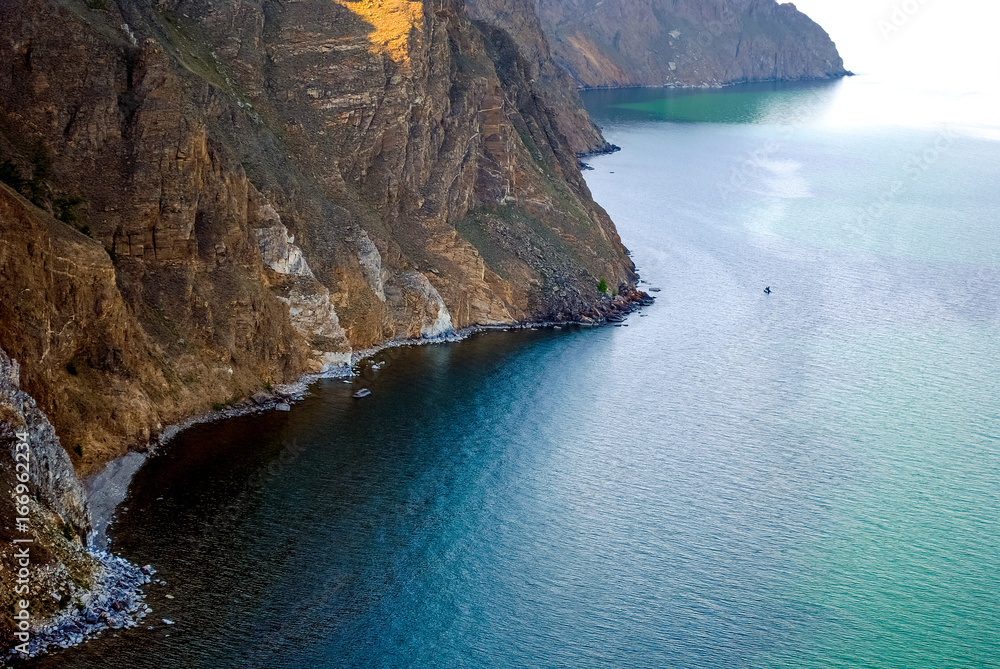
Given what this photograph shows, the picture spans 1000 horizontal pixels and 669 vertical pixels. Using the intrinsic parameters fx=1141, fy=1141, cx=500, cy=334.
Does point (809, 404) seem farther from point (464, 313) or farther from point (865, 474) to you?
point (464, 313)

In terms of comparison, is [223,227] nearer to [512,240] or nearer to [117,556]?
[117,556]

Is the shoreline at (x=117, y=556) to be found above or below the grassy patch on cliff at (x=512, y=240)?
below

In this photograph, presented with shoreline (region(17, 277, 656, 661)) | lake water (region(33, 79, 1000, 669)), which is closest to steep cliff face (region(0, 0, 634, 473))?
shoreline (region(17, 277, 656, 661))

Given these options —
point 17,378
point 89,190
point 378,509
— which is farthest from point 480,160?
point 17,378

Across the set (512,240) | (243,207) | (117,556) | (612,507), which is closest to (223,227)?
(243,207)

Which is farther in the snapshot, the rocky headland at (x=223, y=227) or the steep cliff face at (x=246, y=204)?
the steep cliff face at (x=246, y=204)

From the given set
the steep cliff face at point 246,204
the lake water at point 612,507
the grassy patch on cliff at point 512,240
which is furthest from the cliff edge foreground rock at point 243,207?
the lake water at point 612,507

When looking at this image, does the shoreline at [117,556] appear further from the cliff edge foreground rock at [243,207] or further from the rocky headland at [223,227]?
the cliff edge foreground rock at [243,207]

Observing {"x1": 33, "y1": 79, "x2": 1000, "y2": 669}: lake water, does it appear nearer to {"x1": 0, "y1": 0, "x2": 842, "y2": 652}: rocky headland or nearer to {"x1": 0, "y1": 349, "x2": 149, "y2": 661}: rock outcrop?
{"x1": 0, "y1": 349, "x2": 149, "y2": 661}: rock outcrop
